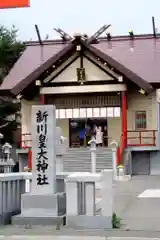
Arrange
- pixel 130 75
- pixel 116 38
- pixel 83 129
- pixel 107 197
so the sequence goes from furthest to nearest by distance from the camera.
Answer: pixel 116 38
pixel 83 129
pixel 130 75
pixel 107 197

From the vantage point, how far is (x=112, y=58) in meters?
23.9

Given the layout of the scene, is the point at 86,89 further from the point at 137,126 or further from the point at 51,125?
the point at 51,125

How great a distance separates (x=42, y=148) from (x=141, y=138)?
15.4 meters

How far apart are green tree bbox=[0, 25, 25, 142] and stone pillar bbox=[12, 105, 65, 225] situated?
20624 mm

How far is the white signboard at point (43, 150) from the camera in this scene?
32.1ft

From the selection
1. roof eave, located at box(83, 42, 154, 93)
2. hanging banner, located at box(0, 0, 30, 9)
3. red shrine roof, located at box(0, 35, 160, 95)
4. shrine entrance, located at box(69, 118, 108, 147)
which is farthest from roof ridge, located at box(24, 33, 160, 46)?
hanging banner, located at box(0, 0, 30, 9)

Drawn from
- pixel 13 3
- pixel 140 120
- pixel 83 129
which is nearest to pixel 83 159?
pixel 83 129

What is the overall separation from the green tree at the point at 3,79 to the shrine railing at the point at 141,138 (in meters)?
9.20

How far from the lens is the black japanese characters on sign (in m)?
9.83

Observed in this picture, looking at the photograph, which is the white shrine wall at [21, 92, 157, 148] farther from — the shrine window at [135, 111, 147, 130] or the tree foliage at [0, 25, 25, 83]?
the tree foliage at [0, 25, 25, 83]

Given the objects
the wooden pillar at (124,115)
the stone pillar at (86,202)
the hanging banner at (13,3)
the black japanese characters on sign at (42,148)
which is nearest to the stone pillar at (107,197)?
the stone pillar at (86,202)

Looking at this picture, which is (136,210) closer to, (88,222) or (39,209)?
(88,222)

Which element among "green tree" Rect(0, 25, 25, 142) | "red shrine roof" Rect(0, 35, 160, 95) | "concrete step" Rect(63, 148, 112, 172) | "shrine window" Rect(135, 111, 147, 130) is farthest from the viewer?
"green tree" Rect(0, 25, 25, 142)

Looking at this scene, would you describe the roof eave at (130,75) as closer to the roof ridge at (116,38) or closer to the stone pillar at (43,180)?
the roof ridge at (116,38)
